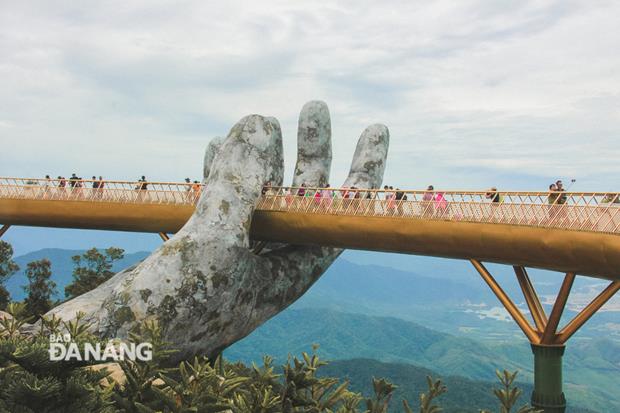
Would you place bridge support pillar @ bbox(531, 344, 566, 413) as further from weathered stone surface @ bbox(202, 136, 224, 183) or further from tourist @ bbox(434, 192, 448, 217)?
weathered stone surface @ bbox(202, 136, 224, 183)

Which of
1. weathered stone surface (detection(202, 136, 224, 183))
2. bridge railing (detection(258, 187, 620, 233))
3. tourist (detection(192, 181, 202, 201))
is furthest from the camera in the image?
weathered stone surface (detection(202, 136, 224, 183))

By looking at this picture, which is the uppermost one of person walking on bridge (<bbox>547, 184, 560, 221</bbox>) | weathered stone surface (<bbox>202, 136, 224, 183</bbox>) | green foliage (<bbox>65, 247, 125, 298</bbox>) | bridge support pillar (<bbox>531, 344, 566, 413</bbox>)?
→ weathered stone surface (<bbox>202, 136, 224, 183</bbox>)

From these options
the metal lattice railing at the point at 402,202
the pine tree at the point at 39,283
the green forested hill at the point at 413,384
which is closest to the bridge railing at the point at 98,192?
the metal lattice railing at the point at 402,202

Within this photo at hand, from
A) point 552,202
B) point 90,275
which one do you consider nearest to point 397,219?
point 552,202

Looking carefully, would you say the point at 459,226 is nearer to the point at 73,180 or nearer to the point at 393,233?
the point at 393,233

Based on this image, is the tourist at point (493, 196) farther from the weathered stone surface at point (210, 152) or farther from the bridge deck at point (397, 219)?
the weathered stone surface at point (210, 152)

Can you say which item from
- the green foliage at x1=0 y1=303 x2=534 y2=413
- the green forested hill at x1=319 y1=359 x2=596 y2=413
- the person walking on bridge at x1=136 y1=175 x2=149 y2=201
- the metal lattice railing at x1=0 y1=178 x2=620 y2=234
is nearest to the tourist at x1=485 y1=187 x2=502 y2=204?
the metal lattice railing at x1=0 y1=178 x2=620 y2=234

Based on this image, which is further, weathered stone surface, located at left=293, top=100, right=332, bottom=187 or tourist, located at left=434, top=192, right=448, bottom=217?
weathered stone surface, located at left=293, top=100, right=332, bottom=187
